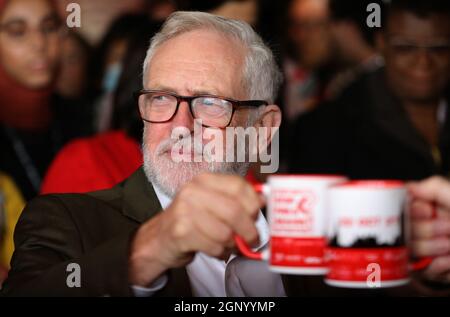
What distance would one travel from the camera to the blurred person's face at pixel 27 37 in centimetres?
193

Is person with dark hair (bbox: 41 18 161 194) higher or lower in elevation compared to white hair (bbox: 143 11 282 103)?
lower

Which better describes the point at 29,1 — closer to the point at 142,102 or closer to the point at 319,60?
the point at 142,102

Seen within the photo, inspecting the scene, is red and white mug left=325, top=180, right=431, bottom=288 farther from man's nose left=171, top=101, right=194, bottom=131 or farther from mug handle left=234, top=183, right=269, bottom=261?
man's nose left=171, top=101, right=194, bottom=131

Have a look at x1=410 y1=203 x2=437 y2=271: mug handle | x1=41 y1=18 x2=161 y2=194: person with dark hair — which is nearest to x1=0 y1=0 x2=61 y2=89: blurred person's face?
x1=41 y1=18 x2=161 y2=194: person with dark hair

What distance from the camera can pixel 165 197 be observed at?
1304 mm

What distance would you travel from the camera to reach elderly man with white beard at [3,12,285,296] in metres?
1.05

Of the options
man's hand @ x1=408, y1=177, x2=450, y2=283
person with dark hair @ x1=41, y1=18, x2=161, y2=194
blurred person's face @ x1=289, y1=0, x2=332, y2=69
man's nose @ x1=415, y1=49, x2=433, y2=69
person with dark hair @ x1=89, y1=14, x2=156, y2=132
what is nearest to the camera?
man's hand @ x1=408, y1=177, x2=450, y2=283

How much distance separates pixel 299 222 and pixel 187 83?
43 cm

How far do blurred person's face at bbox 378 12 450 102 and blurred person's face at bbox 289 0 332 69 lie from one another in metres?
0.48

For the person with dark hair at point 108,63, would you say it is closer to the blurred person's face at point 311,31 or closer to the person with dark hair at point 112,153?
the person with dark hair at point 112,153

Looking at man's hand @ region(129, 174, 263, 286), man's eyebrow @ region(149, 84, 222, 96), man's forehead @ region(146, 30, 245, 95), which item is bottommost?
man's hand @ region(129, 174, 263, 286)

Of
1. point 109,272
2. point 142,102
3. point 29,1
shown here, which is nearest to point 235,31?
point 142,102

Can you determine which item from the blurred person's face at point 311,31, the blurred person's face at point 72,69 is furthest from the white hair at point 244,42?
the blurred person's face at point 311,31

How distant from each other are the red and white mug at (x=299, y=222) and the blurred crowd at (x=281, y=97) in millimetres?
906
